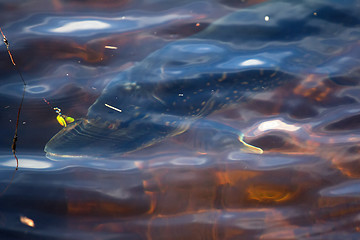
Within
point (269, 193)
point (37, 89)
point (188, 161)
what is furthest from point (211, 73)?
point (37, 89)

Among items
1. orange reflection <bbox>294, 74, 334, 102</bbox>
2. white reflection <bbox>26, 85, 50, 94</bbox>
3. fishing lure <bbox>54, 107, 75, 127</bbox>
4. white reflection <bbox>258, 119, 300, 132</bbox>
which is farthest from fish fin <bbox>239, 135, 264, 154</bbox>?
white reflection <bbox>26, 85, 50, 94</bbox>

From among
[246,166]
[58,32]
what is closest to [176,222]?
[246,166]

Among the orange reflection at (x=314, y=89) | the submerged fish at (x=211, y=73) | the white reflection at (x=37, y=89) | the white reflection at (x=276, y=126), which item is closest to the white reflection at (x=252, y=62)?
the submerged fish at (x=211, y=73)

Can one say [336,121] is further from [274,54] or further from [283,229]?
[283,229]

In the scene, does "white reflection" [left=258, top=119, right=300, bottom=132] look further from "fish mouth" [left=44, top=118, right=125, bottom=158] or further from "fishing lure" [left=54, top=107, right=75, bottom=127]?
"fishing lure" [left=54, top=107, right=75, bottom=127]

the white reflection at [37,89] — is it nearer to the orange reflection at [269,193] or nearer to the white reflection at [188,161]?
the white reflection at [188,161]

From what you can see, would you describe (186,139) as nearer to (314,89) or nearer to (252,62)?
(252,62)

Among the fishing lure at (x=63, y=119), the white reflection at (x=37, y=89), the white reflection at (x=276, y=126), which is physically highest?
the white reflection at (x=37, y=89)
